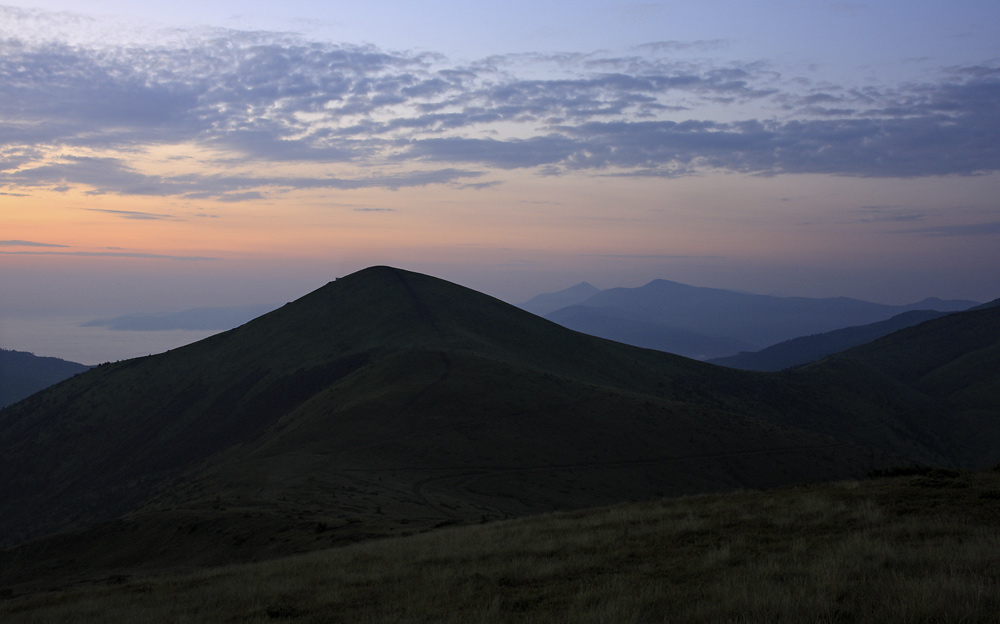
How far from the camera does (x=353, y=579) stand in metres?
11.1

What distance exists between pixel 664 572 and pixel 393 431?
31868 mm

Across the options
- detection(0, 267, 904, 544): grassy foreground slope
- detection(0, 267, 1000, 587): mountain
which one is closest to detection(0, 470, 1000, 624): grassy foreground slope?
detection(0, 267, 1000, 587): mountain

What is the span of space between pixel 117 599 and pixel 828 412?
74.1 metres

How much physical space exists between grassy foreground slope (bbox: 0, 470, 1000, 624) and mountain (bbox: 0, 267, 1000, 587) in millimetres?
6373

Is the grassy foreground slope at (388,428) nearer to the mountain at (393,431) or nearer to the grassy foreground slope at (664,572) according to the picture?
the mountain at (393,431)

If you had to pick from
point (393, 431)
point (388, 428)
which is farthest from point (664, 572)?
point (388, 428)

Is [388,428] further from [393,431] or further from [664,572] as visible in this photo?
[664,572]

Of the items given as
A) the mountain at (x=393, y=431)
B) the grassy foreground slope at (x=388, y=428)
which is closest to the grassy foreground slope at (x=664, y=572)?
the mountain at (x=393, y=431)

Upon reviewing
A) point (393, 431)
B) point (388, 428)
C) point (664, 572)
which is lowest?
point (393, 431)

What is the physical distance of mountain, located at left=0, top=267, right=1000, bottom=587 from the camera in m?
24.0

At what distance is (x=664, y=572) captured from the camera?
9.10 metres

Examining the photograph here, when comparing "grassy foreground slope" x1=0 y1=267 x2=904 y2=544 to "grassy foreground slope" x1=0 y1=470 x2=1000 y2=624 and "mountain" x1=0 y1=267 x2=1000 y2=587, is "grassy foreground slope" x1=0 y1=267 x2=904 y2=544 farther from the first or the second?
"grassy foreground slope" x1=0 y1=470 x2=1000 y2=624

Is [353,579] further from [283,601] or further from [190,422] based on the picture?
[190,422]

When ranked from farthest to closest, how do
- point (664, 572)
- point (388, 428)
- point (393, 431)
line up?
point (388, 428) < point (393, 431) < point (664, 572)
